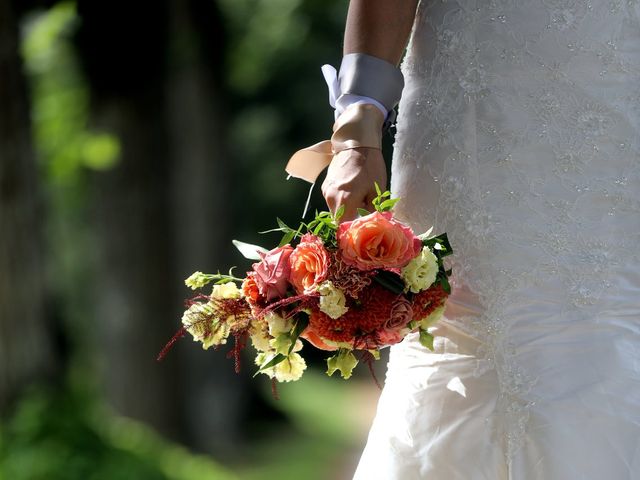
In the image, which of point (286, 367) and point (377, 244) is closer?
point (377, 244)

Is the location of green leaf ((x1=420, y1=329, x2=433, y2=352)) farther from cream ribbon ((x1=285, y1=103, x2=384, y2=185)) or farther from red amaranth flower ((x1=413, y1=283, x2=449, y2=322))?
cream ribbon ((x1=285, y1=103, x2=384, y2=185))

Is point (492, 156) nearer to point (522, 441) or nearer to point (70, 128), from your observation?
point (522, 441)

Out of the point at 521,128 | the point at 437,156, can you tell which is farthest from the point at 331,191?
the point at 521,128

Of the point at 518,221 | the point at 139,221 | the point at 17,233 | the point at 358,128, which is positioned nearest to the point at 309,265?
the point at 358,128

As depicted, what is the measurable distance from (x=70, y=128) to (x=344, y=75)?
742 centimetres

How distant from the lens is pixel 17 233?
651cm

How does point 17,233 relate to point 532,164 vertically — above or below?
below

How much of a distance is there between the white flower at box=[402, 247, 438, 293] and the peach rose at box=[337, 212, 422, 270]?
0.01 metres

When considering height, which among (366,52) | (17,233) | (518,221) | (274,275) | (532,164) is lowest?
(17,233)

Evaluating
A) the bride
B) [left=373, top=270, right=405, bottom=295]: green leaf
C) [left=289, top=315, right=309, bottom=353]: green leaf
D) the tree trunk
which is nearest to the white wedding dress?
the bride

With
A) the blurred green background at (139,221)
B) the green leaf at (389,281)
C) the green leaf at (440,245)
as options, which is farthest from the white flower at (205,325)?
the blurred green background at (139,221)

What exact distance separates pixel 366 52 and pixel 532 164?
44cm

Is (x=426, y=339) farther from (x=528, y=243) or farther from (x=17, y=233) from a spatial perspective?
(x=17, y=233)

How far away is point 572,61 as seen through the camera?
2.32 m
